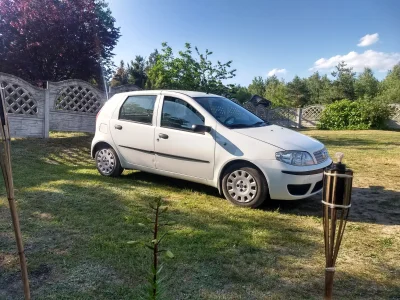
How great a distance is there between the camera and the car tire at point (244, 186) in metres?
4.12

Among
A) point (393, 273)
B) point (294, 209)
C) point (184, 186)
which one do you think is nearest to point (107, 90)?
point (184, 186)

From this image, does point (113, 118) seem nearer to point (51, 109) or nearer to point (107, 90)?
point (51, 109)

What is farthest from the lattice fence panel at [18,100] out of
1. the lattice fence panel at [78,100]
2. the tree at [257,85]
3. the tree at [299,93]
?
the tree at [257,85]

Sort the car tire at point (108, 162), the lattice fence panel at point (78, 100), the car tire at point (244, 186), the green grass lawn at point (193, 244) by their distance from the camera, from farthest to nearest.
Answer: the lattice fence panel at point (78, 100) → the car tire at point (108, 162) → the car tire at point (244, 186) → the green grass lawn at point (193, 244)

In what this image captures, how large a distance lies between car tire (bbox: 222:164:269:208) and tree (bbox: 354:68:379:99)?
1378 inches

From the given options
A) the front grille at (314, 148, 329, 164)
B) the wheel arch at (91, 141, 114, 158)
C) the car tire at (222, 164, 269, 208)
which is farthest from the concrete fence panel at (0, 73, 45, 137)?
the front grille at (314, 148, 329, 164)

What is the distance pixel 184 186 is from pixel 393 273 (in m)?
3.26

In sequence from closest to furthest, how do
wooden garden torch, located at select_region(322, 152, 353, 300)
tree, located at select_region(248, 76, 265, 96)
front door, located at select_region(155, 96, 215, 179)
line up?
1. wooden garden torch, located at select_region(322, 152, 353, 300)
2. front door, located at select_region(155, 96, 215, 179)
3. tree, located at select_region(248, 76, 265, 96)

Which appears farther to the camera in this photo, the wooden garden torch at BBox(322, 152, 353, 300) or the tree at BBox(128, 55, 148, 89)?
the tree at BBox(128, 55, 148, 89)

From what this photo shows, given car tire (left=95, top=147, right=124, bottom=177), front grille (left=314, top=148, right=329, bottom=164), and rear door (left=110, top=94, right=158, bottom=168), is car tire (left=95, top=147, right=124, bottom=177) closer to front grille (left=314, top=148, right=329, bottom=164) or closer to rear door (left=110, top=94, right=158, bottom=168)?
rear door (left=110, top=94, right=158, bottom=168)

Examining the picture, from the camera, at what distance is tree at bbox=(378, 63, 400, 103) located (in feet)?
99.3

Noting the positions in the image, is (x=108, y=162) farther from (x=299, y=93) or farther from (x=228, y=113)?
(x=299, y=93)

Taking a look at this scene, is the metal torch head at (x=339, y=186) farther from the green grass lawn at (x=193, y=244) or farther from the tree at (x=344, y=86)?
the tree at (x=344, y=86)

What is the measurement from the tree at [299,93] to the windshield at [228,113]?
3712cm
